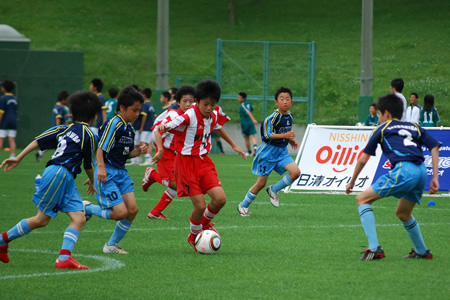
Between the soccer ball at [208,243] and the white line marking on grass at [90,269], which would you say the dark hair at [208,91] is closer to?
the soccer ball at [208,243]

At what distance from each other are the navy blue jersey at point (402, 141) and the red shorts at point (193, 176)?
1882mm

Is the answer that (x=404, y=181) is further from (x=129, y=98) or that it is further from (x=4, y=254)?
(x=4, y=254)

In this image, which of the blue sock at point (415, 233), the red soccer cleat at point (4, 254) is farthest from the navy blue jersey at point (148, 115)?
the blue sock at point (415, 233)

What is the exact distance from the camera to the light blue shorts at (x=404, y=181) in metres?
7.41

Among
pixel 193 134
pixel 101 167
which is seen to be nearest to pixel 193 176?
pixel 193 134

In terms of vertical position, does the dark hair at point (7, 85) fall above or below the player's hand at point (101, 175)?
above

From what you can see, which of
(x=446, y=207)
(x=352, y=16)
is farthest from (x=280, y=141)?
(x=352, y=16)

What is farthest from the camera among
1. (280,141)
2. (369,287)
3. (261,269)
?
(280,141)

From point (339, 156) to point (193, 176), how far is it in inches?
257

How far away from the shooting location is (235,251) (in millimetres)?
8445

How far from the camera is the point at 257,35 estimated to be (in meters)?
47.2

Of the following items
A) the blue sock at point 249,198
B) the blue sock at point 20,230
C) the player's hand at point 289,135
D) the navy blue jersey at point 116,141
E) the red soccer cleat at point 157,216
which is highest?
the navy blue jersey at point 116,141

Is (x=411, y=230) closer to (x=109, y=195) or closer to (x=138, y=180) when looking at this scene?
(x=109, y=195)

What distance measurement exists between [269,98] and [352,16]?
2256cm
